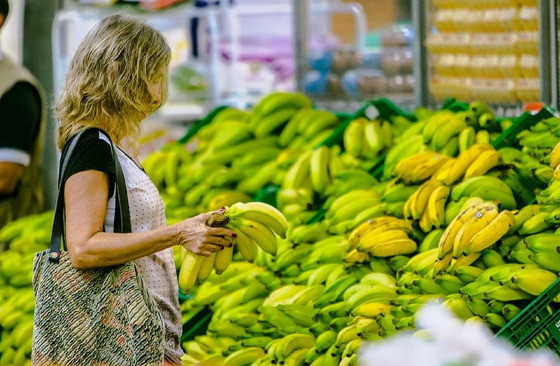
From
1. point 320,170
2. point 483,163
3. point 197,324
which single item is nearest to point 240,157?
point 320,170

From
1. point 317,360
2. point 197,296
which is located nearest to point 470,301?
point 317,360

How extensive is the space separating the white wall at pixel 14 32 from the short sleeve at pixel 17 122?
1.36 metres

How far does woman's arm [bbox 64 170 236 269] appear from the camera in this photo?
99.8 inches

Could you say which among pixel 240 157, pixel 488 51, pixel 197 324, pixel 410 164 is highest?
pixel 488 51

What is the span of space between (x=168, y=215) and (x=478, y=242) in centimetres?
234

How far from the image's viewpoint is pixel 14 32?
7234mm

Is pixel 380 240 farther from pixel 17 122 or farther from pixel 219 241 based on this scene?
pixel 17 122

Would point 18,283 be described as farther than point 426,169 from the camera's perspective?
Yes

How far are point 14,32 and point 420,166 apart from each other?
14.7 feet

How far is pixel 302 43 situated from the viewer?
6.58 m

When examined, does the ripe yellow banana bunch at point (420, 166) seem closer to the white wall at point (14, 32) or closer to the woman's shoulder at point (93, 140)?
the woman's shoulder at point (93, 140)

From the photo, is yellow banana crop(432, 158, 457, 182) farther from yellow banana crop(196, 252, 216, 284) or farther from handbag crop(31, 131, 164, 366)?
handbag crop(31, 131, 164, 366)

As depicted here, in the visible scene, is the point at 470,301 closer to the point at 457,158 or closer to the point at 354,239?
the point at 354,239

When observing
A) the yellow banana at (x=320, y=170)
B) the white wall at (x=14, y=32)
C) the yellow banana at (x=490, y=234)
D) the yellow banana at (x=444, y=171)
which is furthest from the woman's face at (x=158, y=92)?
the white wall at (x=14, y=32)
